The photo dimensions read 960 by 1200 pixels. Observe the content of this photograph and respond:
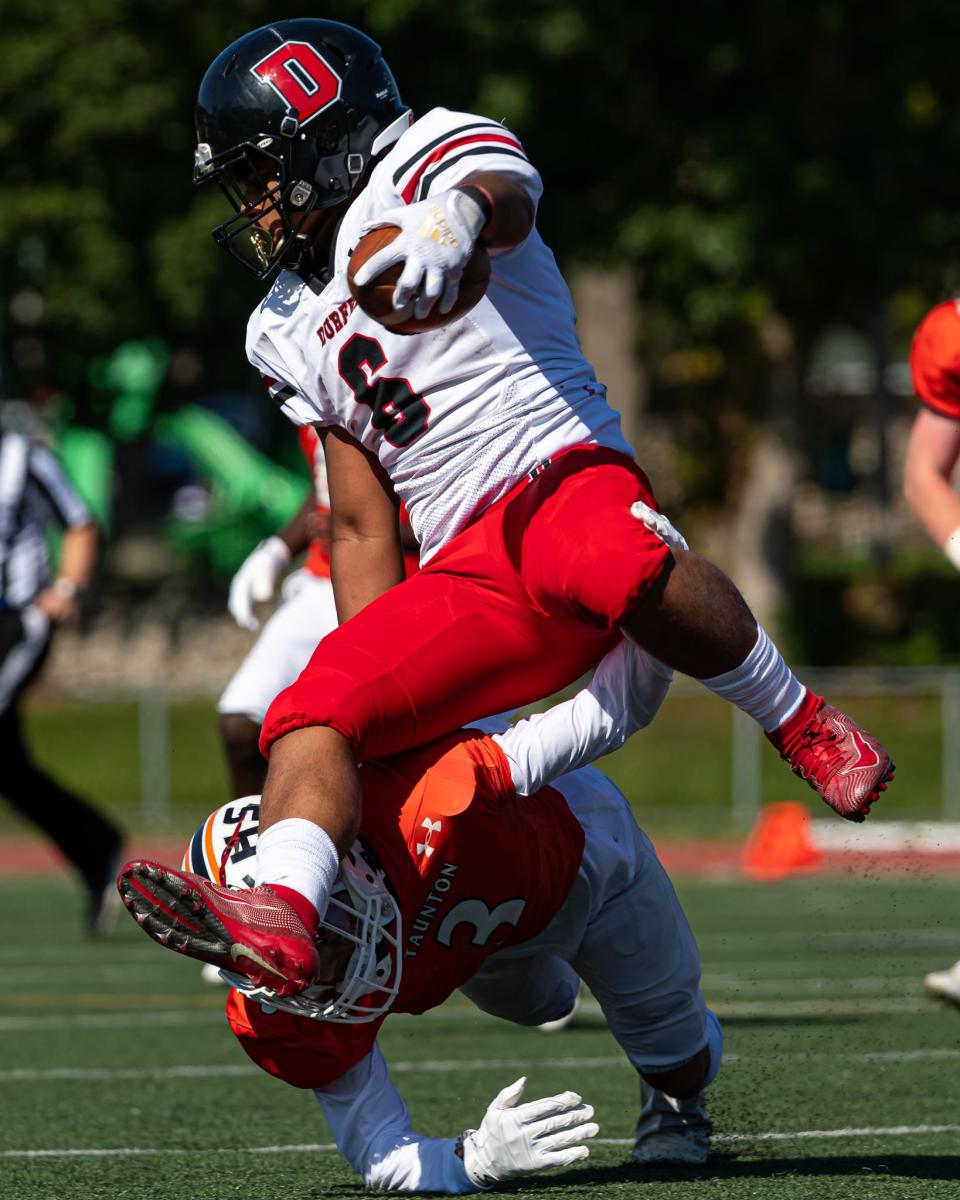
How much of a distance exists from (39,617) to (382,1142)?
5.89 metres

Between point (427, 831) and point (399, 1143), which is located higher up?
point (427, 831)

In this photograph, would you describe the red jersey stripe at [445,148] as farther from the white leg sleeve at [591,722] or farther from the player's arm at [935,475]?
the player's arm at [935,475]

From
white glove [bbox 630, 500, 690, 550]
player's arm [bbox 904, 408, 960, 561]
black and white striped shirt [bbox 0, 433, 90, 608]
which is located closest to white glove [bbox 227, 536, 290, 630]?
black and white striped shirt [bbox 0, 433, 90, 608]

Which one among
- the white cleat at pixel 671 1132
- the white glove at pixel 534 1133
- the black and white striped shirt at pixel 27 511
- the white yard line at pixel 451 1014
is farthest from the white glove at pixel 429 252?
the black and white striped shirt at pixel 27 511

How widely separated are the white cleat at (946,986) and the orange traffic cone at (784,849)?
6.61 metres

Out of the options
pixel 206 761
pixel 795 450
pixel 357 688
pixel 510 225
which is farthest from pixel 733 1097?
pixel 795 450

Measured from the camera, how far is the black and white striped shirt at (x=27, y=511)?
29.6ft

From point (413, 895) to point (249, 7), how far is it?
14.8m

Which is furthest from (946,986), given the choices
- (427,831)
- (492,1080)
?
(427,831)

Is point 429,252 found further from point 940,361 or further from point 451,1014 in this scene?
point 451,1014

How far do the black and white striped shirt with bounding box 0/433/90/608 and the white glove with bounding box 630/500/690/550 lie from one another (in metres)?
Result: 5.98

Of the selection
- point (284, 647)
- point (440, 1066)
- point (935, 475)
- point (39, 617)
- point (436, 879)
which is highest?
point (436, 879)

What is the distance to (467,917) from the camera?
11.0ft

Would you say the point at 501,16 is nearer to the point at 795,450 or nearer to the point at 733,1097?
the point at 795,450
